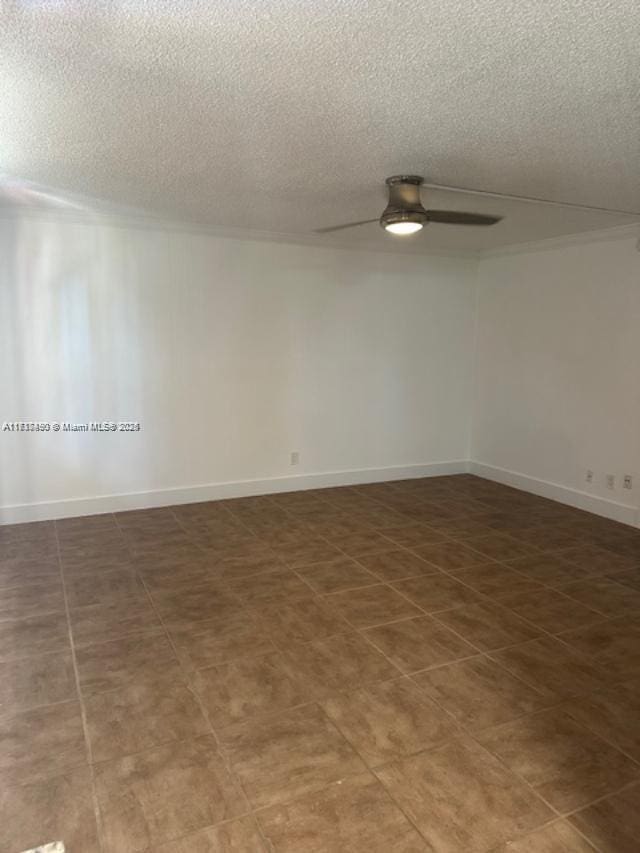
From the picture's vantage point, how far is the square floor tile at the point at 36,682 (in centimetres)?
232

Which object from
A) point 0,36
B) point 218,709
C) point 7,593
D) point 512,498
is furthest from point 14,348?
point 512,498

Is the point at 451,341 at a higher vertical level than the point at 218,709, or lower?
higher

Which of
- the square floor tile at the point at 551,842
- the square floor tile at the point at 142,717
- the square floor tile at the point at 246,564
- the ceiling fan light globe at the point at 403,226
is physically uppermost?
the ceiling fan light globe at the point at 403,226

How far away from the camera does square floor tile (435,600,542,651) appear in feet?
9.30

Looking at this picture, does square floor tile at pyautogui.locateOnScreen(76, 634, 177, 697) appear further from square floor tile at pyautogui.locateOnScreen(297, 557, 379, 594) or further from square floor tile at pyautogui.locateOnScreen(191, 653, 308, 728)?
square floor tile at pyautogui.locateOnScreen(297, 557, 379, 594)

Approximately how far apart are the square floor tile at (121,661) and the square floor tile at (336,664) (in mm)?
581

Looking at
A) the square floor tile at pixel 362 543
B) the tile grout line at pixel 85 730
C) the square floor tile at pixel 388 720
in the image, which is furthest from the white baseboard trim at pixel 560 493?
the tile grout line at pixel 85 730

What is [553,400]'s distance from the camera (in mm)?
5188

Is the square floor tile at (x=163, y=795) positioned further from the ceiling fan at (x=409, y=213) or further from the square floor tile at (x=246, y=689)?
the ceiling fan at (x=409, y=213)

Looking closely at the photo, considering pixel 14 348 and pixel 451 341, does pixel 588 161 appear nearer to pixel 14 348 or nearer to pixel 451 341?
pixel 451 341

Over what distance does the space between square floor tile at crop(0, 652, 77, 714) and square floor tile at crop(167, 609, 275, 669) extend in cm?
49

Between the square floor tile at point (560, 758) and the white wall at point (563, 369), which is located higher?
the white wall at point (563, 369)

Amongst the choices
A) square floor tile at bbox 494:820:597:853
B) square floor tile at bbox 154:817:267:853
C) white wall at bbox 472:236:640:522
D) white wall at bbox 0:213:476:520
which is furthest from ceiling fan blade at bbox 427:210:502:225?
square floor tile at bbox 154:817:267:853

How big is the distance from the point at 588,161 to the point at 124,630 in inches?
131
